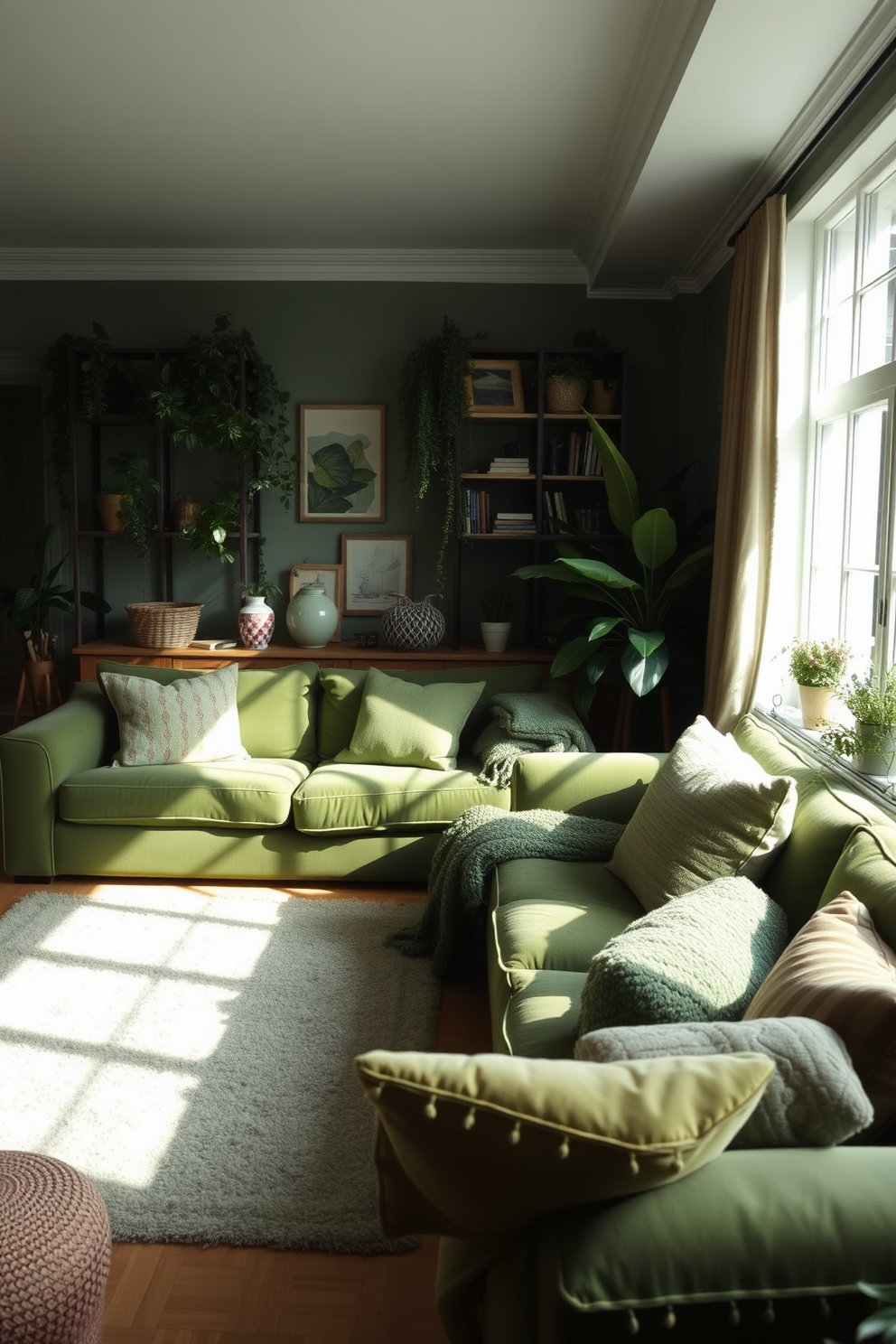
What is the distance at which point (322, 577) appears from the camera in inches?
221

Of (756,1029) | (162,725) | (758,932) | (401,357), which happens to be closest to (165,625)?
(162,725)

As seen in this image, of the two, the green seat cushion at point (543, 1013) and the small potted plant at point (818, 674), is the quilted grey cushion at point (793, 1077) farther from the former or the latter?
the small potted plant at point (818, 674)

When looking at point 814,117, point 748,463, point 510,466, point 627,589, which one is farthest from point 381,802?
point 814,117

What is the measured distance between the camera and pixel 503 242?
5.17 meters

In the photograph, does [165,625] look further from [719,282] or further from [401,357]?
[719,282]

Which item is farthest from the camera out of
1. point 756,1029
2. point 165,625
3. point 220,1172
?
point 165,625

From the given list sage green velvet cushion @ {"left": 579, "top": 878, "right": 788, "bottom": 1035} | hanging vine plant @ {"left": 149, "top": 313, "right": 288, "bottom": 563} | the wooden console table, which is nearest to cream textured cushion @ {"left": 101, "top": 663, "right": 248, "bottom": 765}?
the wooden console table

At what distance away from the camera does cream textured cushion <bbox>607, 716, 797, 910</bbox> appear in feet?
8.03

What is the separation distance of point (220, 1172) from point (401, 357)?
13.7ft

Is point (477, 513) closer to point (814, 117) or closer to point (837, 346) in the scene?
point (837, 346)

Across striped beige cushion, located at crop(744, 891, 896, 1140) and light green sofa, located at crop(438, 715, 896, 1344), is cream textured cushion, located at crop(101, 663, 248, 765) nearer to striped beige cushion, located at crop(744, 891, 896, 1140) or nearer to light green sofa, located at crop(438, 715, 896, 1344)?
striped beige cushion, located at crop(744, 891, 896, 1140)

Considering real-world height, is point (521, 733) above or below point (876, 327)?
below

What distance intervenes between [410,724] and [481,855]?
4.13 feet

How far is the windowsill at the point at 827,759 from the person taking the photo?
2578 millimetres
